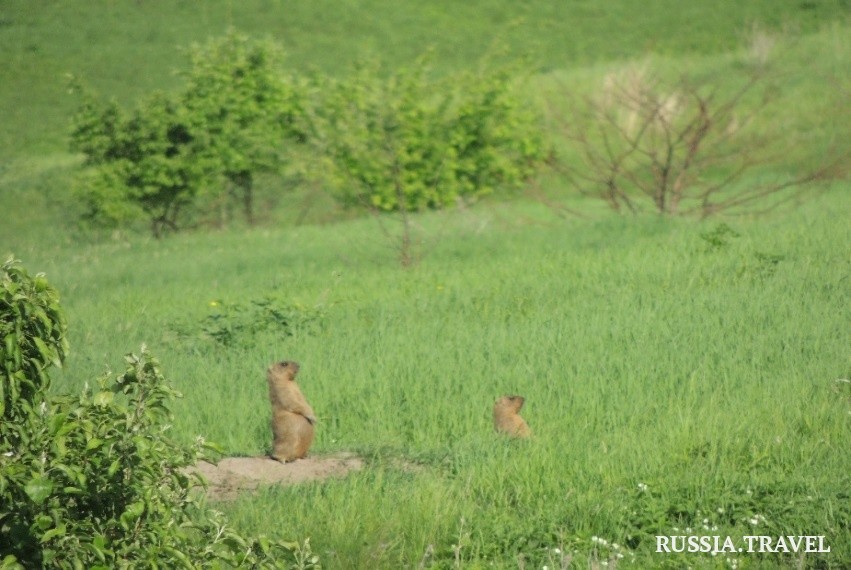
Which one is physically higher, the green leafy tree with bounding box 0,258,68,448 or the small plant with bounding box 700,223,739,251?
the green leafy tree with bounding box 0,258,68,448

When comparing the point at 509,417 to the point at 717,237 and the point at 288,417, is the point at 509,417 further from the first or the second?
the point at 717,237

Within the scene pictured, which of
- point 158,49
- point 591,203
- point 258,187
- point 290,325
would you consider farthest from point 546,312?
point 158,49

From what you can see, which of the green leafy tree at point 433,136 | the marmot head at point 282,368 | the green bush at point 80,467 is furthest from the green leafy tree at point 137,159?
the green bush at point 80,467

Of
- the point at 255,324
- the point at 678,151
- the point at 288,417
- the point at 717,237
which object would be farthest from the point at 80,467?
the point at 678,151

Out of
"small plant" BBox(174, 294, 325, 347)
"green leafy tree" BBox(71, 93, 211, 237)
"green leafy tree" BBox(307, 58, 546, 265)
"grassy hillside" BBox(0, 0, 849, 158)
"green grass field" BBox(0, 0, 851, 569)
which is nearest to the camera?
"green grass field" BBox(0, 0, 851, 569)

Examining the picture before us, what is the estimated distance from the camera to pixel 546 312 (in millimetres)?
9969

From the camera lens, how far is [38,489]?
10.6 feet

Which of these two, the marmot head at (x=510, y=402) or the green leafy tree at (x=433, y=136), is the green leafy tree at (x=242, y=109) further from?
the marmot head at (x=510, y=402)

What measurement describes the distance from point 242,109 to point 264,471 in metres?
21.5

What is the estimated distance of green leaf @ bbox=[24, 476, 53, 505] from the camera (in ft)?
10.5

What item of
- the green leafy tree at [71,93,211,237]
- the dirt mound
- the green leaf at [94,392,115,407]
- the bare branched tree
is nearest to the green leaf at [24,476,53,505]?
the green leaf at [94,392,115,407]

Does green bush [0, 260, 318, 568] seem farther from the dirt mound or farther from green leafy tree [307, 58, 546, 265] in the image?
green leafy tree [307, 58, 546, 265]

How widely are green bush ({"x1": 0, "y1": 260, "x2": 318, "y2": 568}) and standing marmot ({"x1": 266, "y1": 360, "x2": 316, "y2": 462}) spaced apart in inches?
92.8

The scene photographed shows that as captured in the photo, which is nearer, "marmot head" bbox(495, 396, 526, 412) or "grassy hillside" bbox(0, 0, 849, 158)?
"marmot head" bbox(495, 396, 526, 412)
